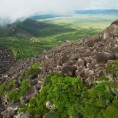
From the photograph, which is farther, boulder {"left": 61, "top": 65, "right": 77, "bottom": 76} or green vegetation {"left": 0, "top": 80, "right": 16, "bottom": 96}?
green vegetation {"left": 0, "top": 80, "right": 16, "bottom": 96}

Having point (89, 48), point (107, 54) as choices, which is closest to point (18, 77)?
point (89, 48)

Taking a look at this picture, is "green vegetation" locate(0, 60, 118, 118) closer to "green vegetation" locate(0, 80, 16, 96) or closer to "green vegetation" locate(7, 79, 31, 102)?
"green vegetation" locate(7, 79, 31, 102)

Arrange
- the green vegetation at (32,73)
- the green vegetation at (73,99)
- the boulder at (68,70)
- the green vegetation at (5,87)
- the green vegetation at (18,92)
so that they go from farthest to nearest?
the green vegetation at (5,87) < the green vegetation at (32,73) < the green vegetation at (18,92) < the boulder at (68,70) < the green vegetation at (73,99)

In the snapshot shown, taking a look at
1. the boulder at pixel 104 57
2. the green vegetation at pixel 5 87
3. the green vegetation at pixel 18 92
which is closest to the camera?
the boulder at pixel 104 57

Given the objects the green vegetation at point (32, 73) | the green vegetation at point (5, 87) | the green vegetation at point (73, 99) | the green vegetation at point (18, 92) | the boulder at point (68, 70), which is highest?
the boulder at point (68, 70)

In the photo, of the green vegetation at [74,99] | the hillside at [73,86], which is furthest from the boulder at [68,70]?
the green vegetation at [74,99]

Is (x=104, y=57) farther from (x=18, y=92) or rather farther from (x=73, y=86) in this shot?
(x=18, y=92)

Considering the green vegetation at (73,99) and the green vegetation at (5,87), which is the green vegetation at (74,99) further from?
the green vegetation at (5,87)

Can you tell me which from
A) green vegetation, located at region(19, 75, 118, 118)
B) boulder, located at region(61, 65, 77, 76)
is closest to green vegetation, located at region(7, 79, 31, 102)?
green vegetation, located at region(19, 75, 118, 118)

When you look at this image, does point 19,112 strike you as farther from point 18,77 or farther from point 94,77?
point 18,77
